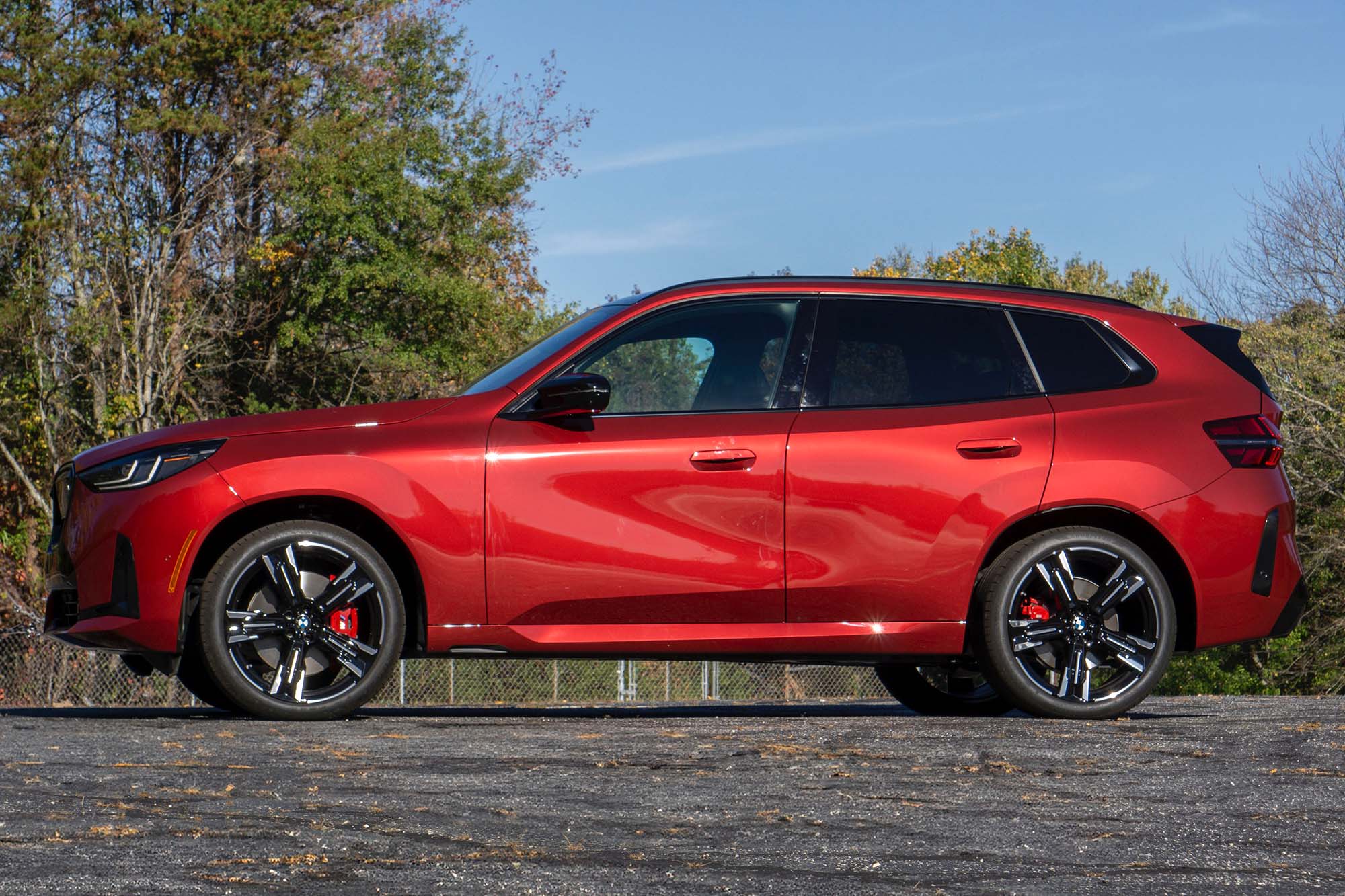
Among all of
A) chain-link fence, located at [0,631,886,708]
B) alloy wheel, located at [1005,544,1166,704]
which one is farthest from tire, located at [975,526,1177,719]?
chain-link fence, located at [0,631,886,708]

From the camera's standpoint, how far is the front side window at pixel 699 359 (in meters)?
6.66

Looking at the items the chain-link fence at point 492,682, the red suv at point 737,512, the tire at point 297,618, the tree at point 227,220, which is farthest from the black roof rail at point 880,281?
the tree at point 227,220

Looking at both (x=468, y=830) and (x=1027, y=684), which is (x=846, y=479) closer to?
(x=1027, y=684)

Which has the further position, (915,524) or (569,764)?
(915,524)

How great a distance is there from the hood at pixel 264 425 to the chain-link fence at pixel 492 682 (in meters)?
13.5

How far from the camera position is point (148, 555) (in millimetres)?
6289

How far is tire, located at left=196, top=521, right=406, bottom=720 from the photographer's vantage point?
6305 millimetres

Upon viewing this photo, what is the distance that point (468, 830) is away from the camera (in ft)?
13.4

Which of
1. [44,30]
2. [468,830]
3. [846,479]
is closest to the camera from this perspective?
[468,830]

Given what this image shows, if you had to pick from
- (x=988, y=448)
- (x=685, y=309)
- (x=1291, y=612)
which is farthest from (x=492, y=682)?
(x=988, y=448)

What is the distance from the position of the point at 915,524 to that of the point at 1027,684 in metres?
0.82

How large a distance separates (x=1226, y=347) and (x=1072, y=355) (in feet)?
2.45

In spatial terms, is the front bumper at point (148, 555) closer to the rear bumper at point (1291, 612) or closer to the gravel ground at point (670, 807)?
the gravel ground at point (670, 807)

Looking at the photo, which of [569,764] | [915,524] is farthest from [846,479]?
[569,764]
